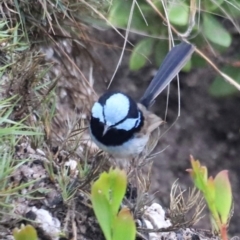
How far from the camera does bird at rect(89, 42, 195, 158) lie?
7.18 ft

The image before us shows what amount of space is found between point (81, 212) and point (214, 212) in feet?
1.72

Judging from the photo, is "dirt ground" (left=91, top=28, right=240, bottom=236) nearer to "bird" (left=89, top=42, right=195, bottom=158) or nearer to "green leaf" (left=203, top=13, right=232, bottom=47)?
"green leaf" (left=203, top=13, right=232, bottom=47)

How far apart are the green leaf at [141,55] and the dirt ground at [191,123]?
467mm

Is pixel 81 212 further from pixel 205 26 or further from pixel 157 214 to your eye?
pixel 205 26

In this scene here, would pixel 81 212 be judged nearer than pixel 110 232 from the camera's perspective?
No

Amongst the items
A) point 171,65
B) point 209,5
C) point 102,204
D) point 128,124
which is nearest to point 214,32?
point 209,5

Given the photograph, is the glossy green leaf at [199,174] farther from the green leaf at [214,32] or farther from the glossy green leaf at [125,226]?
the green leaf at [214,32]

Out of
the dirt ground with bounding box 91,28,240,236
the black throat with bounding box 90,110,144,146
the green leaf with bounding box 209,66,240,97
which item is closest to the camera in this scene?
the black throat with bounding box 90,110,144,146

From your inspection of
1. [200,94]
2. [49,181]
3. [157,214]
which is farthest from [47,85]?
[200,94]

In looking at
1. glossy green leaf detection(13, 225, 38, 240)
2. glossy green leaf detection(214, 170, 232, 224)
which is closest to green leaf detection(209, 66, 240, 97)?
glossy green leaf detection(214, 170, 232, 224)

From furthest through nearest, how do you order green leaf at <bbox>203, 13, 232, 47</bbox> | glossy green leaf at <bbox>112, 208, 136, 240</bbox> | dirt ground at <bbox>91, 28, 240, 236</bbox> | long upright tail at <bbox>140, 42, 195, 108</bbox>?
1. dirt ground at <bbox>91, 28, 240, 236</bbox>
2. green leaf at <bbox>203, 13, 232, 47</bbox>
3. long upright tail at <bbox>140, 42, 195, 108</bbox>
4. glossy green leaf at <bbox>112, 208, 136, 240</bbox>

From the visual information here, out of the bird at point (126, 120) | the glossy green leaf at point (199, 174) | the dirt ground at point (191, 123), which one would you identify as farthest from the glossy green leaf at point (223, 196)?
the dirt ground at point (191, 123)

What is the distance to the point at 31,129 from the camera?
1.95 meters

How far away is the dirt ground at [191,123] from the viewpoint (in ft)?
11.5
